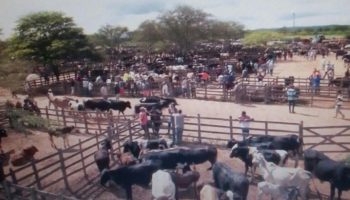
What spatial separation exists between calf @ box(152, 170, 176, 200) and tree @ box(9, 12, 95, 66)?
263 inches

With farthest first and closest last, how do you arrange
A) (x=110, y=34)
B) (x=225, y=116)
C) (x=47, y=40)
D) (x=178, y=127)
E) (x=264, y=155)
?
(x=110, y=34) < (x=47, y=40) < (x=225, y=116) < (x=178, y=127) < (x=264, y=155)

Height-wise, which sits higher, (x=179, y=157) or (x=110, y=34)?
(x=110, y=34)

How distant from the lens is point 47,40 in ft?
38.5

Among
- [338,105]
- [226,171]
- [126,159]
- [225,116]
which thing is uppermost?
[338,105]

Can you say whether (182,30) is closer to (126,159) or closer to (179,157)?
(126,159)

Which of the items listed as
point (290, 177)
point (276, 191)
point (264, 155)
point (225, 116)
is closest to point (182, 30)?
point (225, 116)

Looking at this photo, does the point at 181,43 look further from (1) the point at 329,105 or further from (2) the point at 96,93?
(1) the point at 329,105

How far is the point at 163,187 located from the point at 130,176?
28.7 inches

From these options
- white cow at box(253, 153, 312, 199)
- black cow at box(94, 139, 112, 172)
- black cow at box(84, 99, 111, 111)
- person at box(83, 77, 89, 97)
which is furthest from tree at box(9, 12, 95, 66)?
white cow at box(253, 153, 312, 199)

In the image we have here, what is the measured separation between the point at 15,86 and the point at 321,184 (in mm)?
7422

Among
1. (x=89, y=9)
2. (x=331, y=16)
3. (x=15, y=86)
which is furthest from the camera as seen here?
(x=15, y=86)

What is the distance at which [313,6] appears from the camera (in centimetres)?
675

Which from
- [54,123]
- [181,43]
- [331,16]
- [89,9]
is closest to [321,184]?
[331,16]

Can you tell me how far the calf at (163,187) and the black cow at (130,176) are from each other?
0.43m
